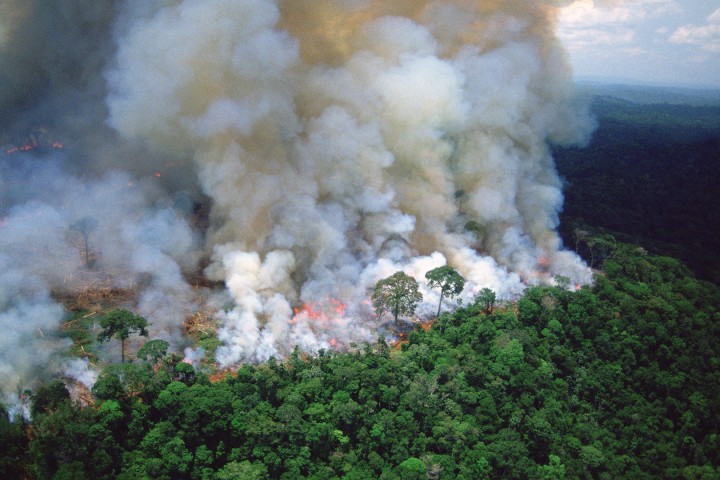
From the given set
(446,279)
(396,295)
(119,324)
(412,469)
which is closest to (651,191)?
(446,279)

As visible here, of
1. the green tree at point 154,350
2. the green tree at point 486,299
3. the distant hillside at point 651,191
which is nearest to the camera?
the green tree at point 154,350

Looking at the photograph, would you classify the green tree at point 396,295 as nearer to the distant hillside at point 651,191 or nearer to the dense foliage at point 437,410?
the dense foliage at point 437,410

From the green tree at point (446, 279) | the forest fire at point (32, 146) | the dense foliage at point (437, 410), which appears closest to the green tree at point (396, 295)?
the green tree at point (446, 279)

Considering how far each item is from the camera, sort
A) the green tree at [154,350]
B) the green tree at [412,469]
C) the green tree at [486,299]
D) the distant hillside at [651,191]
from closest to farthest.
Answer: the green tree at [412,469], the green tree at [154,350], the green tree at [486,299], the distant hillside at [651,191]

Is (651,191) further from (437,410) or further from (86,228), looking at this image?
(86,228)

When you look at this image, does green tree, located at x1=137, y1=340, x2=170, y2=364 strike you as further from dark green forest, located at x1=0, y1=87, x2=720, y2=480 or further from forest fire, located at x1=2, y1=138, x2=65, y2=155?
forest fire, located at x1=2, y1=138, x2=65, y2=155

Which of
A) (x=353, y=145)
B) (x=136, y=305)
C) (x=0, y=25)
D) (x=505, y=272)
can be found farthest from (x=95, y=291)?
(x=505, y=272)

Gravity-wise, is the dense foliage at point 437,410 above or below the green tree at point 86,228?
below
